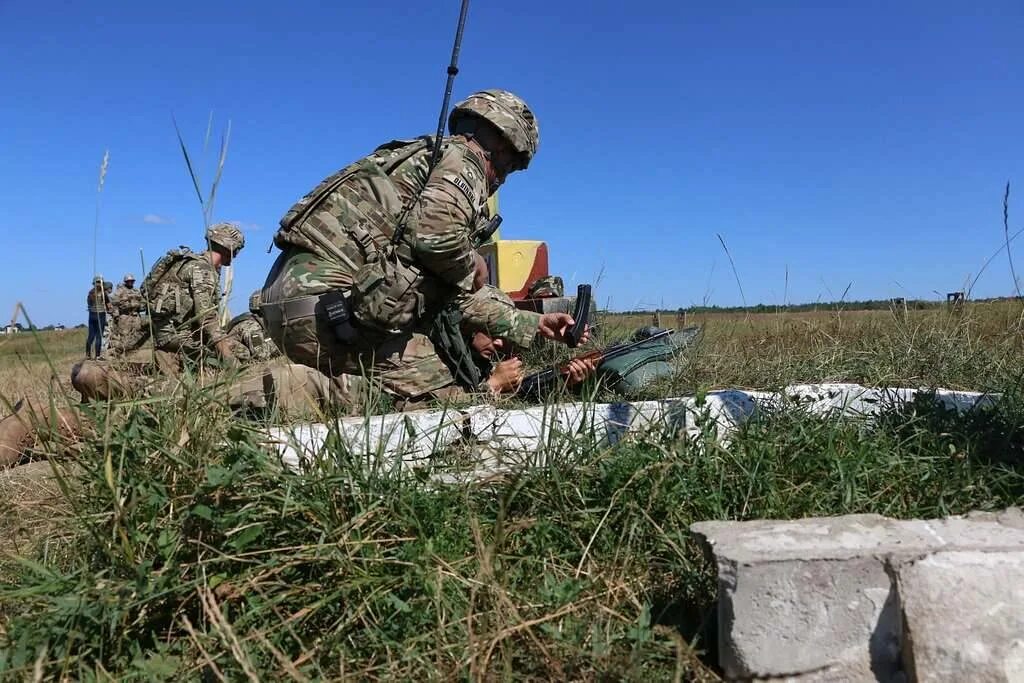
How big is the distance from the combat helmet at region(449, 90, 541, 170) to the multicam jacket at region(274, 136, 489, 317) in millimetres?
245

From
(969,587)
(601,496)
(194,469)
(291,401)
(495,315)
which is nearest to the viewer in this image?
(969,587)

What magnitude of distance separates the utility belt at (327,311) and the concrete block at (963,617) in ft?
8.08

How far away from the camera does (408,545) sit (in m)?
1.61

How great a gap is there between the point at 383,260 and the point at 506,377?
866 millimetres

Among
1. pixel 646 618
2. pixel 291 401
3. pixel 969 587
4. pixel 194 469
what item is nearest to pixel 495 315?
pixel 291 401

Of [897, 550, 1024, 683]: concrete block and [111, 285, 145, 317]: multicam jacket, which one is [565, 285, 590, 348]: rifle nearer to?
[897, 550, 1024, 683]: concrete block

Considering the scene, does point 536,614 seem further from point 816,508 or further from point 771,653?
point 816,508

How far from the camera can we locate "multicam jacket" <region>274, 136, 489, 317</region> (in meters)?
3.19

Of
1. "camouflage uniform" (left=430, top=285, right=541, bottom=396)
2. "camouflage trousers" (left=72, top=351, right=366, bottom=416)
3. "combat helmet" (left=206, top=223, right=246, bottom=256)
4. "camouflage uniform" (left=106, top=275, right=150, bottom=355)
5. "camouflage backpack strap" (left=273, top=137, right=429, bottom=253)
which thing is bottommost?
"camouflage trousers" (left=72, top=351, right=366, bottom=416)

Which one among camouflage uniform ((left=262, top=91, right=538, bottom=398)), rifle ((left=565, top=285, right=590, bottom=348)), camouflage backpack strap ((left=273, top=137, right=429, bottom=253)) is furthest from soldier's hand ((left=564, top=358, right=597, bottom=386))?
camouflage backpack strap ((left=273, top=137, right=429, bottom=253))

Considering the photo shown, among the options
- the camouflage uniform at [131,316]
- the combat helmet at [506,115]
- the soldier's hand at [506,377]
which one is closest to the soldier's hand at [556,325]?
the soldier's hand at [506,377]

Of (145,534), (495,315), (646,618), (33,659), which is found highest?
(495,315)

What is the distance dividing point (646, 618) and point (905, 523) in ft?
2.03

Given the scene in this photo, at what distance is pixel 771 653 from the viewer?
132cm
